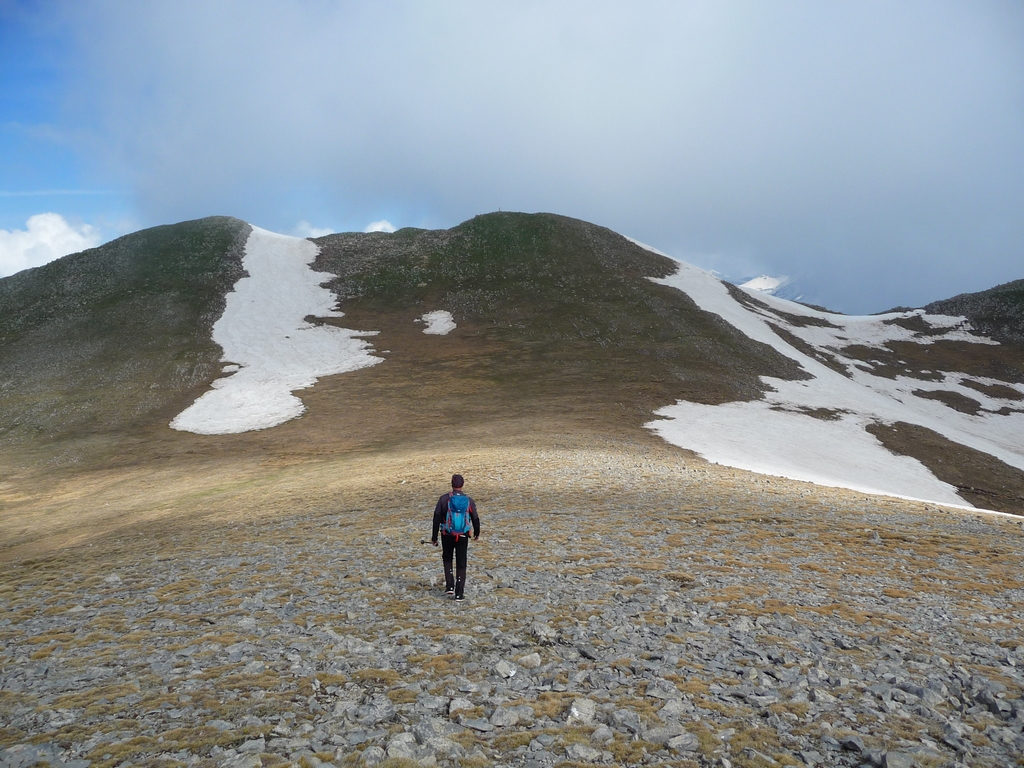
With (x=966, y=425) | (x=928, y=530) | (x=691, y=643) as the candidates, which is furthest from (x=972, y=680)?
(x=966, y=425)

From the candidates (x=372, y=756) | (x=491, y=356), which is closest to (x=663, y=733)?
(x=372, y=756)

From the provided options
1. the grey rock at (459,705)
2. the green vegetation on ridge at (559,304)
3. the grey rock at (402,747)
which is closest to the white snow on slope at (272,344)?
the green vegetation on ridge at (559,304)

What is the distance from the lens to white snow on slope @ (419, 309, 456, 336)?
7338 cm

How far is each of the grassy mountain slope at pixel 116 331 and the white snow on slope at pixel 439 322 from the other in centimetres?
2654

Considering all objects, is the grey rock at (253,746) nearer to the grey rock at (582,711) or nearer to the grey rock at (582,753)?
the grey rock at (582,753)

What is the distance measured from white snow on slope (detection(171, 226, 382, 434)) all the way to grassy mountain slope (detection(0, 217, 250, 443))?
7.87ft

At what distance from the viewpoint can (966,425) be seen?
204 ft

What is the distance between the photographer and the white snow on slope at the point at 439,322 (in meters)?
73.4

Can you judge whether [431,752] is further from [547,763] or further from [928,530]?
[928,530]

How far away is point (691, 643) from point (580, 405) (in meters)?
39.0

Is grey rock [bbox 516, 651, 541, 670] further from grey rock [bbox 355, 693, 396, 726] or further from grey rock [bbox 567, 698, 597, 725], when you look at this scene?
grey rock [bbox 355, 693, 396, 726]

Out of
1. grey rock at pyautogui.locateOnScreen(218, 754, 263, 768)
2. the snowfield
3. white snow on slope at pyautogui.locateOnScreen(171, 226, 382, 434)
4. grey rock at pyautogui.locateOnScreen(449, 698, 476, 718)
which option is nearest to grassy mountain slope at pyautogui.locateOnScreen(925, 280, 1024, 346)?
the snowfield

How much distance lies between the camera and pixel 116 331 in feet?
230

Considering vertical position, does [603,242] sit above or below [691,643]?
above
